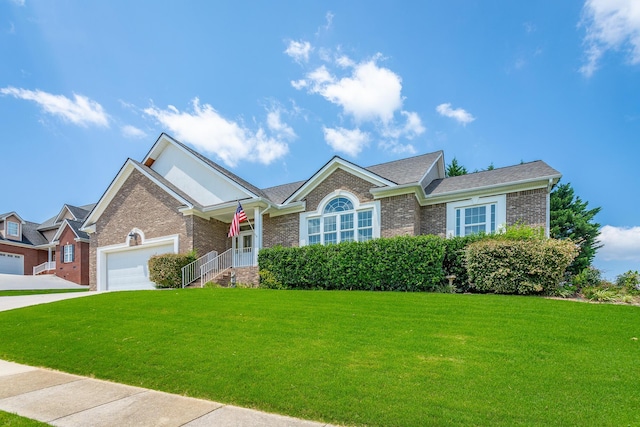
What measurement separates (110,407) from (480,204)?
14540 mm

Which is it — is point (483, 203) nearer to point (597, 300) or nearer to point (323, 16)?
point (597, 300)

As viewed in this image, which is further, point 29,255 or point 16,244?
point 29,255

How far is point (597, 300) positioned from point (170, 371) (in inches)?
446

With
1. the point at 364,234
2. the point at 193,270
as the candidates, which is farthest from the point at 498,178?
the point at 193,270

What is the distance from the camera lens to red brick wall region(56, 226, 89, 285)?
2694cm

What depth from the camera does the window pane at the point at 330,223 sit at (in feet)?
54.7

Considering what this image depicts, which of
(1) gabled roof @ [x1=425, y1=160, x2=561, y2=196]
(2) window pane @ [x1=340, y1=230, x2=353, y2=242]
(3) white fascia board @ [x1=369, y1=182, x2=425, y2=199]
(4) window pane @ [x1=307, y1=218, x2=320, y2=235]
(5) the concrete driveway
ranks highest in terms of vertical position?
(1) gabled roof @ [x1=425, y1=160, x2=561, y2=196]

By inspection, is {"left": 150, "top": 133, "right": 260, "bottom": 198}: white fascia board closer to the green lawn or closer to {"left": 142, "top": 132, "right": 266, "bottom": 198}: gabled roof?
{"left": 142, "top": 132, "right": 266, "bottom": 198}: gabled roof

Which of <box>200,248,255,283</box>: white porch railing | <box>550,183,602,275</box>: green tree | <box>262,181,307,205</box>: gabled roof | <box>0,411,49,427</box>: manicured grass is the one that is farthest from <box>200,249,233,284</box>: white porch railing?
<box>550,183,602,275</box>: green tree

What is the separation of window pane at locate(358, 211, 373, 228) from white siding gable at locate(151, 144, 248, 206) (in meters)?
5.97

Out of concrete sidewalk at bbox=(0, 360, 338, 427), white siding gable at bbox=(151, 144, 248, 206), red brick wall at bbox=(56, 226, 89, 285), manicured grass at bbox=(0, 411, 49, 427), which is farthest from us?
red brick wall at bbox=(56, 226, 89, 285)

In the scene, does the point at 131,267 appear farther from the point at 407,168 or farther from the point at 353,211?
the point at 407,168

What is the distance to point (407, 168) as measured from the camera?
1730 centimetres

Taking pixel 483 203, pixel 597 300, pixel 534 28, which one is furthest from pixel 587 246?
pixel 534 28
